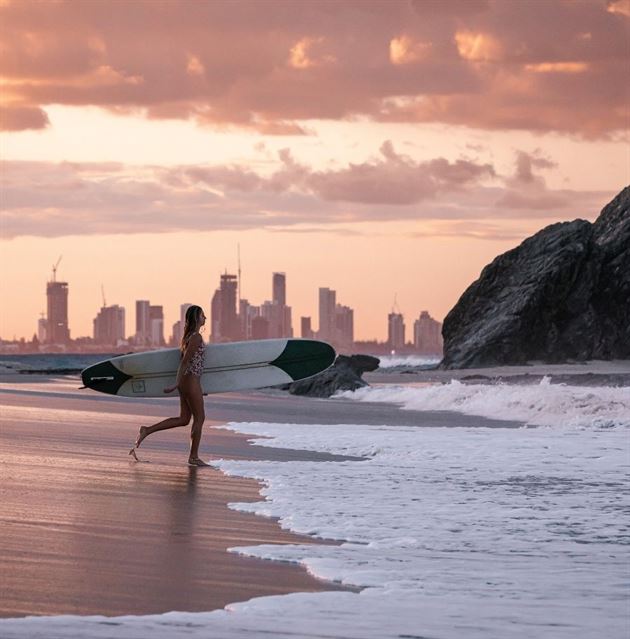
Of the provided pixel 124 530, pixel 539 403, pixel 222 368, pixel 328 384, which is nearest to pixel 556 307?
pixel 328 384

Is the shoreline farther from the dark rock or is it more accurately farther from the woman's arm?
the dark rock

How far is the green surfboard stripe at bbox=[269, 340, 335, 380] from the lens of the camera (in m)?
19.6

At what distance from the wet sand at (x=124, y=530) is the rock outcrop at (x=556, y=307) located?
71602mm

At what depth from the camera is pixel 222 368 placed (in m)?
18.5

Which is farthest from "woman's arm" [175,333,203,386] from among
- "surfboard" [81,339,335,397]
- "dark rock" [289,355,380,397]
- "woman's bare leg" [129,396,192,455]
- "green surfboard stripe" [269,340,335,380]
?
"dark rock" [289,355,380,397]

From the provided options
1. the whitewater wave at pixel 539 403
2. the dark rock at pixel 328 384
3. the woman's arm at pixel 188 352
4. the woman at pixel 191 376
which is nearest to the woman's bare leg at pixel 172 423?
the woman at pixel 191 376

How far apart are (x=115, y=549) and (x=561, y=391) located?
80.5 feet

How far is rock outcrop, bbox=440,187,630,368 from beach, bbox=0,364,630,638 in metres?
69.8

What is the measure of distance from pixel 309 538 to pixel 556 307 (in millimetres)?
84629

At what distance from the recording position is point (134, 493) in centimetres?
1075

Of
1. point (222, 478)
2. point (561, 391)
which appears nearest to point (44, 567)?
point (222, 478)

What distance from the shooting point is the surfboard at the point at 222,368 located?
18.0 m

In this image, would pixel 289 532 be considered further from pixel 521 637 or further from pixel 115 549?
pixel 521 637

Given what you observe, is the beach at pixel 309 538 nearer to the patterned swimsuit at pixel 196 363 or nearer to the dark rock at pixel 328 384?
the patterned swimsuit at pixel 196 363
